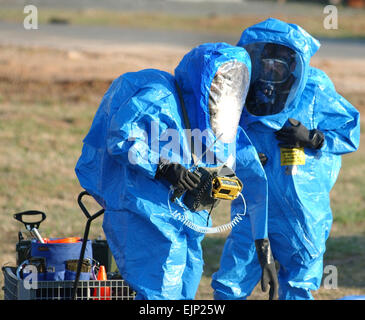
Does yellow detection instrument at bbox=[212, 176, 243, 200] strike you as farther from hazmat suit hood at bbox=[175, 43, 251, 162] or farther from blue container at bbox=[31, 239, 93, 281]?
blue container at bbox=[31, 239, 93, 281]

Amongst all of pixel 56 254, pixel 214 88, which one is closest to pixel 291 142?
pixel 214 88

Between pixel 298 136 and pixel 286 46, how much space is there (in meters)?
0.58

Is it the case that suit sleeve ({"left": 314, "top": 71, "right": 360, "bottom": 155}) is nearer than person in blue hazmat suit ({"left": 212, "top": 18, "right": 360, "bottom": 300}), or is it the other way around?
person in blue hazmat suit ({"left": 212, "top": 18, "right": 360, "bottom": 300})

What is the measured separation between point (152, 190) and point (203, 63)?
71 cm

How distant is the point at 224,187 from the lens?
3750mm

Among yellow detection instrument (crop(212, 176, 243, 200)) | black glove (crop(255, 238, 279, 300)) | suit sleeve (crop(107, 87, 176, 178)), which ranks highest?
suit sleeve (crop(107, 87, 176, 178))

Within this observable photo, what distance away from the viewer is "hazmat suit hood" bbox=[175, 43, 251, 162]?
377 centimetres

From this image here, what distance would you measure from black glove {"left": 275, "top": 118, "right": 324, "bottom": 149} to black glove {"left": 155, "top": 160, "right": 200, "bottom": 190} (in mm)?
1065

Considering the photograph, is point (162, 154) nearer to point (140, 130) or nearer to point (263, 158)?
point (140, 130)

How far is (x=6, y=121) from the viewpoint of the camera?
10773 mm

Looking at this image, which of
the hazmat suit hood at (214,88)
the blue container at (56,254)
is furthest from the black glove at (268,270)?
the blue container at (56,254)

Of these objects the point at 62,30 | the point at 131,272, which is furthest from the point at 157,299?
the point at 62,30

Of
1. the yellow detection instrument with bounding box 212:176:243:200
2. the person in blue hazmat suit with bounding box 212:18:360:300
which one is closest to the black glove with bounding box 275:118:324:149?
the person in blue hazmat suit with bounding box 212:18:360:300

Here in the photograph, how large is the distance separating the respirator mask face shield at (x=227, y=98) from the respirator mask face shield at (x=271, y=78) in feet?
2.00
